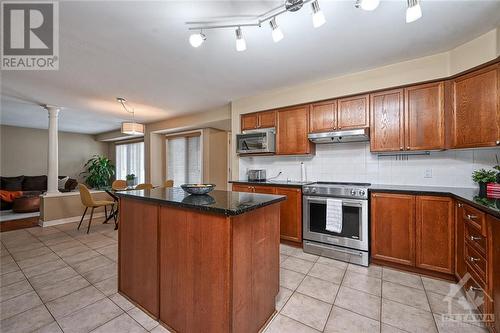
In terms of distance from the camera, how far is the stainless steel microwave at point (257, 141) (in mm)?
3594

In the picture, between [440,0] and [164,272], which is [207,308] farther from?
[440,0]

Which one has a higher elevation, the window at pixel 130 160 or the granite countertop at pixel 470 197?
the window at pixel 130 160

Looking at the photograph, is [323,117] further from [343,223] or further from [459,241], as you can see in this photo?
[459,241]

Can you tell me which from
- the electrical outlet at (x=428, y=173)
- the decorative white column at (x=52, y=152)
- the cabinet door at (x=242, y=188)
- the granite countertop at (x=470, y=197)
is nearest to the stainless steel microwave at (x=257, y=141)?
the cabinet door at (x=242, y=188)

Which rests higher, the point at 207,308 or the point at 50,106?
the point at 50,106

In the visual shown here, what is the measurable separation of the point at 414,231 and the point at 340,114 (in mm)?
1701

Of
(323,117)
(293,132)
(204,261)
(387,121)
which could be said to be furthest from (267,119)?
(204,261)

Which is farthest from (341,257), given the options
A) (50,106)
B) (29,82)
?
(50,106)

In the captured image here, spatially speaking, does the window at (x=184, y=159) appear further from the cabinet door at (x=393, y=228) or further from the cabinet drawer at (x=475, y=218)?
the cabinet drawer at (x=475, y=218)

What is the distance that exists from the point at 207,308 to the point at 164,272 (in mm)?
463

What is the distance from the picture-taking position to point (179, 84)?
3.26 meters

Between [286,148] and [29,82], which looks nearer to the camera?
[29,82]

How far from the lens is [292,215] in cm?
315

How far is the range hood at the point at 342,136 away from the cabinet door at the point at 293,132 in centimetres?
15
